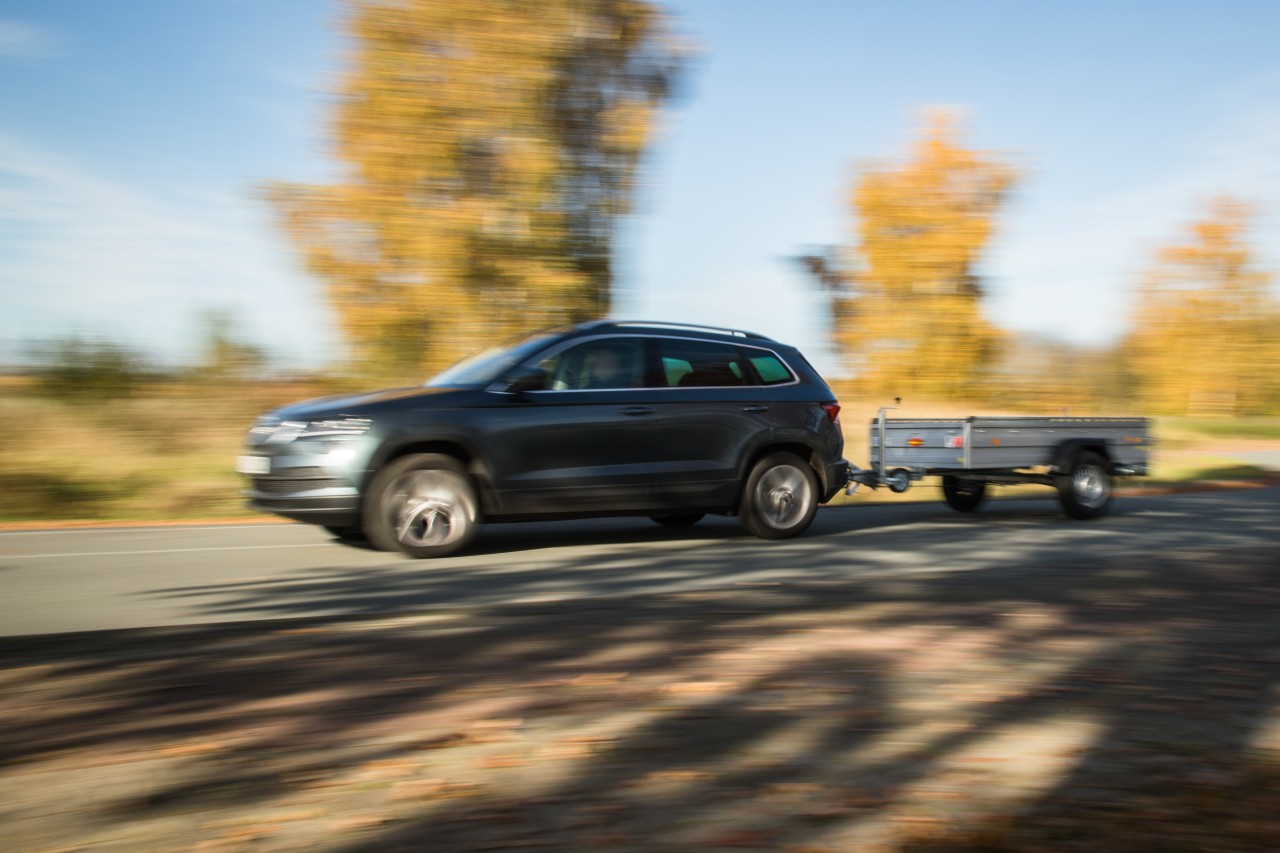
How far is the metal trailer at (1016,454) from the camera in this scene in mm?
11797

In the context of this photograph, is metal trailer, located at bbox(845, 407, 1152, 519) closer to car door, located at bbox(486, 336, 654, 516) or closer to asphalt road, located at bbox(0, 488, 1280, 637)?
asphalt road, located at bbox(0, 488, 1280, 637)

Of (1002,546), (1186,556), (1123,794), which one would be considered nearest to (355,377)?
(1002,546)

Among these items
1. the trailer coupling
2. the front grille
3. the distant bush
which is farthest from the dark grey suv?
the distant bush

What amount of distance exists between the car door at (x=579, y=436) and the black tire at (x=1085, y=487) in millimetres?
5400

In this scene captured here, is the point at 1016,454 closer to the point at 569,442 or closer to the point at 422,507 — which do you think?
the point at 569,442

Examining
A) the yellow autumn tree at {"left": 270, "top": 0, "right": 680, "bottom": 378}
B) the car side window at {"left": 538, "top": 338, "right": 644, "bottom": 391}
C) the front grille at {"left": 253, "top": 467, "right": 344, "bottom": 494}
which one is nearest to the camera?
the front grille at {"left": 253, "top": 467, "right": 344, "bottom": 494}

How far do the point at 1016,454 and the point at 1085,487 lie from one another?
96 centimetres

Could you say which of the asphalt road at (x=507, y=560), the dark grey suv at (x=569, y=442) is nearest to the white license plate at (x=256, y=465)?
the dark grey suv at (x=569, y=442)

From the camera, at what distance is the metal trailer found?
11.8 metres

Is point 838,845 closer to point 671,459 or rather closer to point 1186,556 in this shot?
point 671,459

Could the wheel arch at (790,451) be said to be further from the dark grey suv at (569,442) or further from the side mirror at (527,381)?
the side mirror at (527,381)

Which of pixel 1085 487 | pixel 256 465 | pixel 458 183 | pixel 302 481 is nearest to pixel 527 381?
pixel 302 481

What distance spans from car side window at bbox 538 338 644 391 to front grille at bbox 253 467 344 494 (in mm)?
1947

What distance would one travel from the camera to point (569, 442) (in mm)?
9078
